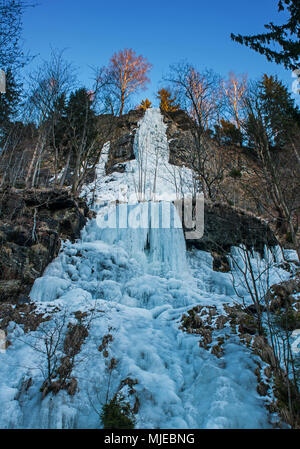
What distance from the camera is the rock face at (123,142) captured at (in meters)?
18.4

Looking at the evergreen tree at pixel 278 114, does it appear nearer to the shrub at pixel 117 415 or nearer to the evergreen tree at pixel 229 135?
the evergreen tree at pixel 229 135

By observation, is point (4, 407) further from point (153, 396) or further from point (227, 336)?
point (227, 336)

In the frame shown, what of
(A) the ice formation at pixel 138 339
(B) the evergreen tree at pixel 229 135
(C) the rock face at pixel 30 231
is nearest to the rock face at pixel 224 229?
(A) the ice formation at pixel 138 339

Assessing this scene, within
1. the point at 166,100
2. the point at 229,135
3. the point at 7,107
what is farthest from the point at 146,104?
the point at 7,107

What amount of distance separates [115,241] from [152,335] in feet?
15.4

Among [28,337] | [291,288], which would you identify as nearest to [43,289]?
[28,337]

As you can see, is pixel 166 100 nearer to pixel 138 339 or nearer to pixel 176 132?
pixel 176 132

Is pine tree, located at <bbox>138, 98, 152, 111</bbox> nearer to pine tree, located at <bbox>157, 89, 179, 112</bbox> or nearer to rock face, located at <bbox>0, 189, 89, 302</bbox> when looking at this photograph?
pine tree, located at <bbox>157, 89, 179, 112</bbox>

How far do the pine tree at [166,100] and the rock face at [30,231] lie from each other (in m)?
17.5

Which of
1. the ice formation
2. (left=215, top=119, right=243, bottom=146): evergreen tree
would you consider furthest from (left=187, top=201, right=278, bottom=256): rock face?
(left=215, top=119, right=243, bottom=146): evergreen tree

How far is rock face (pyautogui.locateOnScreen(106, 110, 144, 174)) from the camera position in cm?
1842

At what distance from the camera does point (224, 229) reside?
9.64 metres

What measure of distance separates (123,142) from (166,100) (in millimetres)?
7365

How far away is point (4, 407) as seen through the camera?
2.82 metres
